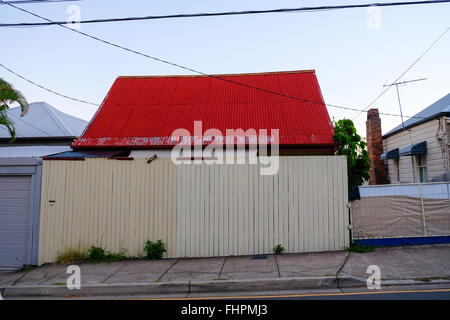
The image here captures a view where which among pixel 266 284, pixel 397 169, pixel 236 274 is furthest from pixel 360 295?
pixel 397 169

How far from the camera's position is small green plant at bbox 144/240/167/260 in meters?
8.10

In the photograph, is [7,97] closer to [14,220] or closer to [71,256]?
[14,220]

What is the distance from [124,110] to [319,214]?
31.4 feet

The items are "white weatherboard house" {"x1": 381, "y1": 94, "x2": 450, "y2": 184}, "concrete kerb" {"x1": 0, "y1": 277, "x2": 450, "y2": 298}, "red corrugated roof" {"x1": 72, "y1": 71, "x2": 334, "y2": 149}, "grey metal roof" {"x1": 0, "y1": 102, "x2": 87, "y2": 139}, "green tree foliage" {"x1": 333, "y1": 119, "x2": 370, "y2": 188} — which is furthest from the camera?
"grey metal roof" {"x1": 0, "y1": 102, "x2": 87, "y2": 139}

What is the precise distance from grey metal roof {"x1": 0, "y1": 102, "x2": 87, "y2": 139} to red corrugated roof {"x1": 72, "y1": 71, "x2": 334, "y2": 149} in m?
3.79

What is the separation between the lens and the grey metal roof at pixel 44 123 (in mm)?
15648

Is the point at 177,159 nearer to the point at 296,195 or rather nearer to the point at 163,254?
the point at 163,254

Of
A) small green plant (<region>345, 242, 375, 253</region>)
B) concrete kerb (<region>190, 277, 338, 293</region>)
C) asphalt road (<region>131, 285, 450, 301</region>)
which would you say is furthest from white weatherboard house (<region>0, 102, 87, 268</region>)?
small green plant (<region>345, 242, 375, 253</region>)

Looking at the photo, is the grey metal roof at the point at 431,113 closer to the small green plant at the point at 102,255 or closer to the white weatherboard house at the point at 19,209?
A: the small green plant at the point at 102,255

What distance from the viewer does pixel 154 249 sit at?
813 centimetres

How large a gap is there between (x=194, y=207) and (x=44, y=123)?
12.8 metres

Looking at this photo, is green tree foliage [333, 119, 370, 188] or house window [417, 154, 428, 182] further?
house window [417, 154, 428, 182]

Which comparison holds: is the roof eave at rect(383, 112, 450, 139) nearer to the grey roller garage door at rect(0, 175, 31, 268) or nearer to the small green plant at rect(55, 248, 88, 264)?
the small green plant at rect(55, 248, 88, 264)

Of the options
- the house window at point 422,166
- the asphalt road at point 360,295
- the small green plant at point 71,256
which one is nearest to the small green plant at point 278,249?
the asphalt road at point 360,295
